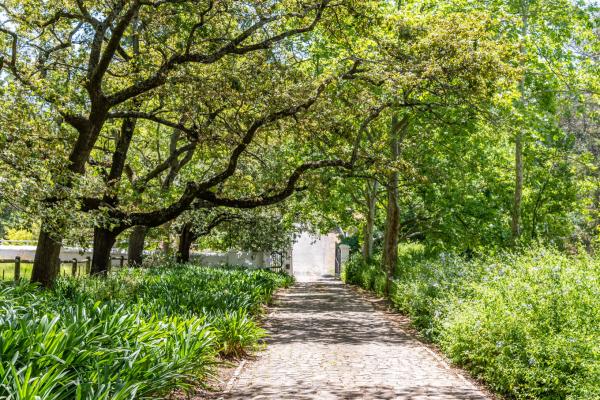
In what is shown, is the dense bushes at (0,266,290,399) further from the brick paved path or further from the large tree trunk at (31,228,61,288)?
the large tree trunk at (31,228,61,288)

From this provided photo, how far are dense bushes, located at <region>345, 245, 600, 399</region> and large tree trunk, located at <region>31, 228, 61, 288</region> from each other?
843 centimetres

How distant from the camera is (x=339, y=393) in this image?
316 inches

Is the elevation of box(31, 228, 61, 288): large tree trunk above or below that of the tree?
below

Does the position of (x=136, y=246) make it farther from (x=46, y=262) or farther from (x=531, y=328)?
(x=531, y=328)

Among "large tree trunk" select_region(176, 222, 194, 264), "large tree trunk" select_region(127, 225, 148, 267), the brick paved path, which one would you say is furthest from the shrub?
"large tree trunk" select_region(176, 222, 194, 264)

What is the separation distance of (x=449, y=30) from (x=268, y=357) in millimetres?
9122

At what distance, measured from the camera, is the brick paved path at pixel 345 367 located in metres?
8.12

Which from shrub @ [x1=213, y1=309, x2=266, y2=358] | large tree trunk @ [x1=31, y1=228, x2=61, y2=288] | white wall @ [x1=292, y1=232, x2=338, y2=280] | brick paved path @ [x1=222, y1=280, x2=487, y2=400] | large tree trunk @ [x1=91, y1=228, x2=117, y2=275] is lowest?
brick paved path @ [x1=222, y1=280, x2=487, y2=400]

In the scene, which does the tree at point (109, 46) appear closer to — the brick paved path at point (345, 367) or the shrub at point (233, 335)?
the shrub at point (233, 335)

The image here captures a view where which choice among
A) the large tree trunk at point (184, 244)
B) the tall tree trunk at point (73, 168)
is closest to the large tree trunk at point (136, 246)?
the large tree trunk at point (184, 244)

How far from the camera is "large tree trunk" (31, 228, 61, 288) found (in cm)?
1443

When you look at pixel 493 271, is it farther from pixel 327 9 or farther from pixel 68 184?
pixel 68 184

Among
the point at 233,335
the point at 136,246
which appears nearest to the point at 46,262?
the point at 233,335

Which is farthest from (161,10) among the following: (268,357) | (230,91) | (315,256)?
(315,256)
